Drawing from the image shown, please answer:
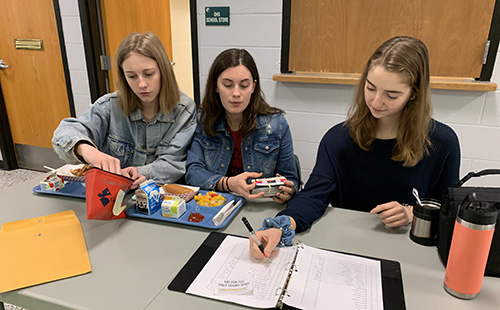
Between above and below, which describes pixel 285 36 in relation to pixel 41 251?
above

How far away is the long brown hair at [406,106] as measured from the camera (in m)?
1.07

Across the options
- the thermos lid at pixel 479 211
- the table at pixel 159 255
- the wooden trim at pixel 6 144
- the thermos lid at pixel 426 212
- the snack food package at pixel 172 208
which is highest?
the thermos lid at pixel 479 211

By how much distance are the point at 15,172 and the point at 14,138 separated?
334mm

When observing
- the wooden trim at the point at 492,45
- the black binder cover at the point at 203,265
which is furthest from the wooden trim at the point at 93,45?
the wooden trim at the point at 492,45

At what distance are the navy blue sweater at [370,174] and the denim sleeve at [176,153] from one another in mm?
539

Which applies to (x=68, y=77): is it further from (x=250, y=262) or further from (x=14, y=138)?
(x=250, y=262)

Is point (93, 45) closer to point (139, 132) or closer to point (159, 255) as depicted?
point (139, 132)

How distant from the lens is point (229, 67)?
4.46ft

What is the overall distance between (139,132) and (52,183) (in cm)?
41

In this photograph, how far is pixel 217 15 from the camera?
2277 mm

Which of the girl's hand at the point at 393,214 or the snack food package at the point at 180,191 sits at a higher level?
the girl's hand at the point at 393,214

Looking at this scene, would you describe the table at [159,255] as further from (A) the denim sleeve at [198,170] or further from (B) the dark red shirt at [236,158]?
(B) the dark red shirt at [236,158]

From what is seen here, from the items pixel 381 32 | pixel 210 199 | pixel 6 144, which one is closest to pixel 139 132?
pixel 210 199

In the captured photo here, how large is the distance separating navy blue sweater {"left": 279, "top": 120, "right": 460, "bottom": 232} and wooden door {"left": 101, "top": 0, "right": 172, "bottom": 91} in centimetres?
212
